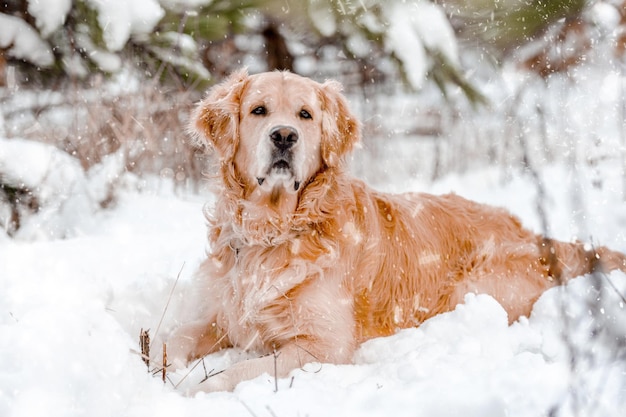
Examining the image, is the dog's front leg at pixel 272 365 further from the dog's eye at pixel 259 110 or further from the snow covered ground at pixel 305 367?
the dog's eye at pixel 259 110

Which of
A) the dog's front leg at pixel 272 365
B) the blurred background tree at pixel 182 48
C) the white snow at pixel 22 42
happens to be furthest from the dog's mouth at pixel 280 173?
the white snow at pixel 22 42

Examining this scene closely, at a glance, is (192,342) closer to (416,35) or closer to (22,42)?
(22,42)

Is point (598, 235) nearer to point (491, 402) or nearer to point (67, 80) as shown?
point (491, 402)

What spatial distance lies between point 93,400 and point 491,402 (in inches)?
54.4

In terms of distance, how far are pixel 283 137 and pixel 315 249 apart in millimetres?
680

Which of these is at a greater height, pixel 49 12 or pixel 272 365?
pixel 49 12

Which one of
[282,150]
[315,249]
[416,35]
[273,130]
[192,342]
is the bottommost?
[192,342]

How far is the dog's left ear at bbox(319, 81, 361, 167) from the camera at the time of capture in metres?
3.53

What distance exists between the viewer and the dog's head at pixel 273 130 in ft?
10.9

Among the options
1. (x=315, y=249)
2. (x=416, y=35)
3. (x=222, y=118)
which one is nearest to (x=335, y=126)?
(x=222, y=118)

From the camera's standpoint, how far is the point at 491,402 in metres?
2.07

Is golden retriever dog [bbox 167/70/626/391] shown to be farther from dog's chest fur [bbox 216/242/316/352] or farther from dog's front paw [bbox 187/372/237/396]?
dog's front paw [bbox 187/372/237/396]

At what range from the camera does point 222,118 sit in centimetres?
360

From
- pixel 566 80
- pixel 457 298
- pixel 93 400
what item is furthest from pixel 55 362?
pixel 566 80
